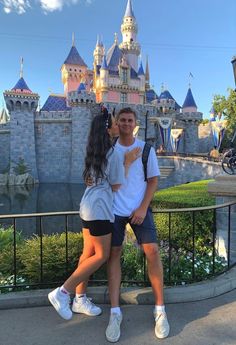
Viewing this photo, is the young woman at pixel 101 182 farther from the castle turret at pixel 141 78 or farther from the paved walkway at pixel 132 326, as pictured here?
the castle turret at pixel 141 78

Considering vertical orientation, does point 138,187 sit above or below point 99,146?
below

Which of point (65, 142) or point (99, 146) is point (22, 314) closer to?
point (99, 146)

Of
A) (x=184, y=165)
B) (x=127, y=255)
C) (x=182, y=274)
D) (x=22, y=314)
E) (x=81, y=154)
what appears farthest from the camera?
(x=81, y=154)

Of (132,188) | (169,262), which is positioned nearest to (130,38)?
(169,262)

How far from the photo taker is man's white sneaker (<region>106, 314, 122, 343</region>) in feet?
7.38

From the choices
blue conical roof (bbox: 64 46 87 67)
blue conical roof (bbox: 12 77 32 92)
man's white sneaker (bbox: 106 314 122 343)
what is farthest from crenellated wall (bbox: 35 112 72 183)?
man's white sneaker (bbox: 106 314 122 343)

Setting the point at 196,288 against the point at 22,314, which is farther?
the point at 196,288

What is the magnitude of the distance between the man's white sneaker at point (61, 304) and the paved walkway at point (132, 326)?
62 millimetres

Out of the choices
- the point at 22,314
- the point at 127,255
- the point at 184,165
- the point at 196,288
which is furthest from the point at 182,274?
the point at 184,165

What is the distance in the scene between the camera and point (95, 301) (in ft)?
9.48

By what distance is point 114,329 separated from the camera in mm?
2301

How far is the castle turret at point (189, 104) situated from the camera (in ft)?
134

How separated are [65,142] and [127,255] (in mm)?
31926

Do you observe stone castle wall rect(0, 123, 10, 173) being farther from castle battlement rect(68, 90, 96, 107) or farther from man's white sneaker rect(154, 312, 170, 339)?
man's white sneaker rect(154, 312, 170, 339)
